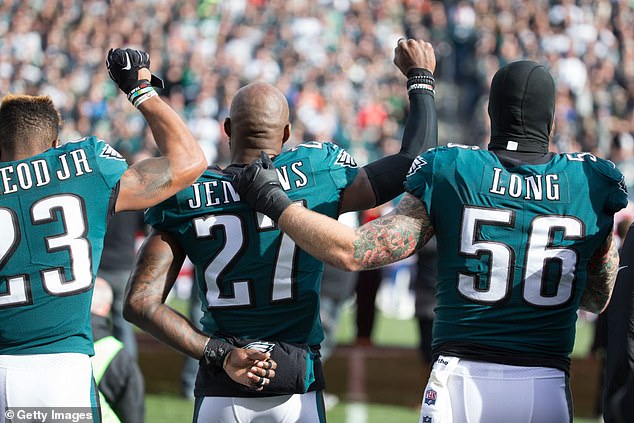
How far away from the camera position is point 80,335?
3504 millimetres

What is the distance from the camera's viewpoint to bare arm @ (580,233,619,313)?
11.9 feet

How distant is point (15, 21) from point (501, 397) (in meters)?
18.9

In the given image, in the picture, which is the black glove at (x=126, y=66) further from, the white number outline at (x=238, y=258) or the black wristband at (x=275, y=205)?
the black wristband at (x=275, y=205)

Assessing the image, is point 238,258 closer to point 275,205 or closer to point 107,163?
point 275,205

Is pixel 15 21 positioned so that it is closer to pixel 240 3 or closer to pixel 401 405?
pixel 240 3

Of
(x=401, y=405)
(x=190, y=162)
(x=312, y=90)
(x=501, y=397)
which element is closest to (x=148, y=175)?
(x=190, y=162)

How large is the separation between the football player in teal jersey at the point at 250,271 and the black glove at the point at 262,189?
20cm

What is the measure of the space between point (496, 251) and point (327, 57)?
16.5m

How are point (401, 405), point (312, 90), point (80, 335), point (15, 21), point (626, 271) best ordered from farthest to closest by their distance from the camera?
point (15, 21) → point (312, 90) → point (401, 405) → point (80, 335) → point (626, 271)

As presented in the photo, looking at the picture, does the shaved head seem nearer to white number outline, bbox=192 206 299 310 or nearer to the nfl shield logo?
white number outline, bbox=192 206 299 310

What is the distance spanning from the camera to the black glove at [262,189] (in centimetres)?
337

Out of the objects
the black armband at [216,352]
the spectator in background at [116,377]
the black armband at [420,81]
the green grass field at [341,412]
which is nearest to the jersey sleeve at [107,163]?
the black armband at [216,352]

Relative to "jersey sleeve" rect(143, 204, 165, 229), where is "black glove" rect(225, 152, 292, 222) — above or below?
above

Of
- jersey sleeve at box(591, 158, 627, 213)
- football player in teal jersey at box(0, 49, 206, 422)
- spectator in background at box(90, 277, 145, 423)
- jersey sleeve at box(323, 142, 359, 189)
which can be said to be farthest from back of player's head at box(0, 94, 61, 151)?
jersey sleeve at box(591, 158, 627, 213)
